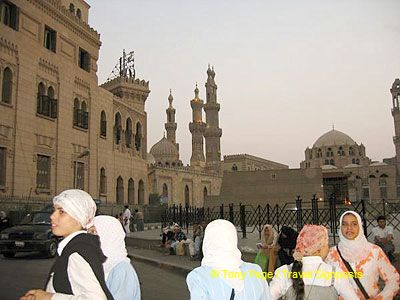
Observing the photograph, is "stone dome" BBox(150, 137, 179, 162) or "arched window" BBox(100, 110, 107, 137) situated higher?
"stone dome" BBox(150, 137, 179, 162)

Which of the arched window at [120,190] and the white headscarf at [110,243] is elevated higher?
the arched window at [120,190]

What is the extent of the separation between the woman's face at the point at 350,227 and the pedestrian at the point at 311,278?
76 cm

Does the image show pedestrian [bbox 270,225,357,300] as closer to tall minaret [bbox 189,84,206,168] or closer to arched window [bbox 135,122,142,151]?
arched window [bbox 135,122,142,151]

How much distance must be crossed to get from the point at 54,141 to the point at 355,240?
19.3 metres

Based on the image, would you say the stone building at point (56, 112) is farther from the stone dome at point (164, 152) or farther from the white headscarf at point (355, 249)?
the stone dome at point (164, 152)

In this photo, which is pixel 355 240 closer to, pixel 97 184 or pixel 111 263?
pixel 111 263

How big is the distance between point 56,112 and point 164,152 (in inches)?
1498

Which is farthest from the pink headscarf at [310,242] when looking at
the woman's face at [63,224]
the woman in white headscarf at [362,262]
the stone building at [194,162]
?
the stone building at [194,162]

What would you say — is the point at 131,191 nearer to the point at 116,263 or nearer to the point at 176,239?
the point at 176,239

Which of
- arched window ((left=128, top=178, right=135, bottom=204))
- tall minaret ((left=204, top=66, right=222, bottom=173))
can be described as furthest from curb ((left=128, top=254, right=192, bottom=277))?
tall minaret ((left=204, top=66, right=222, bottom=173))

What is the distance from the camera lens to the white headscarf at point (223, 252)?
2.33 meters

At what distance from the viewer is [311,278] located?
2.78m

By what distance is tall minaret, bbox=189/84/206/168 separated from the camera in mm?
63375

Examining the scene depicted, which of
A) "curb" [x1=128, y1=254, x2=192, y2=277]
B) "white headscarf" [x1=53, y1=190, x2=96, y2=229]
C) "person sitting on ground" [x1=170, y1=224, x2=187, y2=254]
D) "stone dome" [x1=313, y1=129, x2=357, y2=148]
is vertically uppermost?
"stone dome" [x1=313, y1=129, x2=357, y2=148]
